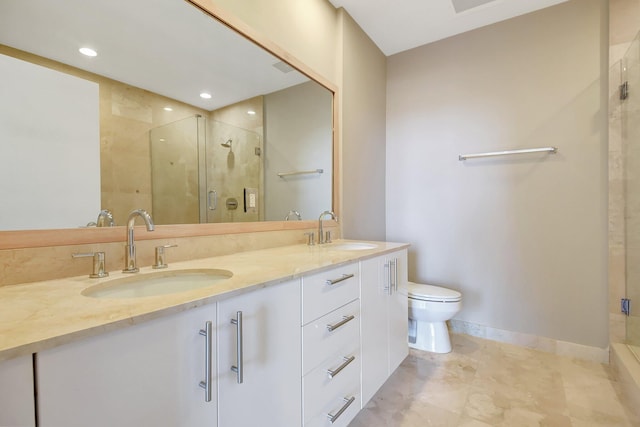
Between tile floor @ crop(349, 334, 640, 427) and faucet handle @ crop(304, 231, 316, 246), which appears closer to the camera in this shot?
tile floor @ crop(349, 334, 640, 427)

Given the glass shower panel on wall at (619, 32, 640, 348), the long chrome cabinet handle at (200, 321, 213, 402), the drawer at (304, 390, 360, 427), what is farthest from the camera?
the glass shower panel on wall at (619, 32, 640, 348)

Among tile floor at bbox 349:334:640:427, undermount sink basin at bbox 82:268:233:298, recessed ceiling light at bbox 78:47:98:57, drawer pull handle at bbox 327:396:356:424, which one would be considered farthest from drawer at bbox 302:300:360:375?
recessed ceiling light at bbox 78:47:98:57

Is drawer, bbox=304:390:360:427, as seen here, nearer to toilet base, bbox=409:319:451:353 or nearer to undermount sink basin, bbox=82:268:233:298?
undermount sink basin, bbox=82:268:233:298

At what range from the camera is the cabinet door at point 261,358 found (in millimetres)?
731

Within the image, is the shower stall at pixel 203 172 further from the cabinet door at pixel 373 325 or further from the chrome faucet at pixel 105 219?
the cabinet door at pixel 373 325

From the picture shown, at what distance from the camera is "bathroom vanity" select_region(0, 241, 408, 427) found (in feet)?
1.57

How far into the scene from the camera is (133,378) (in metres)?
0.56

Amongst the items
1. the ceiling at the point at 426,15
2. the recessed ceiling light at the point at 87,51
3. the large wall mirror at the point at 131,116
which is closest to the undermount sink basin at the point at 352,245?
the large wall mirror at the point at 131,116

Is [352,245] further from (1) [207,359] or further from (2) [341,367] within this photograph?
(1) [207,359]

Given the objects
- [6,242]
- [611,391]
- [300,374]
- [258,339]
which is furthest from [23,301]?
[611,391]

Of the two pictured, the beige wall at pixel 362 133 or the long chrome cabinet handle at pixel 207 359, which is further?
the beige wall at pixel 362 133

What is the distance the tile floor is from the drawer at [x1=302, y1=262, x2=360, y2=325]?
680 mm

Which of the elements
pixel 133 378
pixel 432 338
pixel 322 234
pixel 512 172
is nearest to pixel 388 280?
pixel 322 234

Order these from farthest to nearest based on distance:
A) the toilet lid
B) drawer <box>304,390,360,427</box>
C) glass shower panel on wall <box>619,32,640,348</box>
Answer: the toilet lid
glass shower panel on wall <box>619,32,640,348</box>
drawer <box>304,390,360,427</box>
